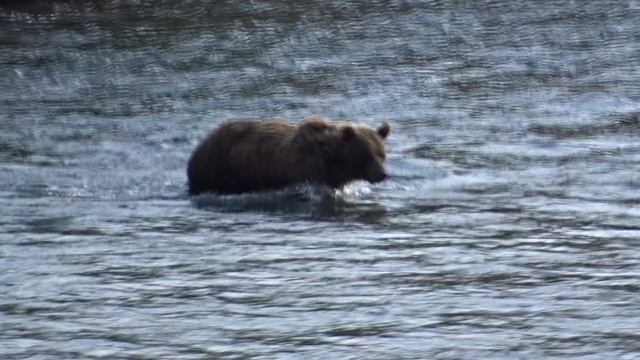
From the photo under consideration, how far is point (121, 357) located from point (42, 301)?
61.8 inches

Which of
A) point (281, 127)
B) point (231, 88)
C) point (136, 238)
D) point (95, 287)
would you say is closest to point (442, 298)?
point (95, 287)

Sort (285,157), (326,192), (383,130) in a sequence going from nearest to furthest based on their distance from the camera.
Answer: (285,157) < (326,192) < (383,130)

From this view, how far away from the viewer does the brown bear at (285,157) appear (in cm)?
1508

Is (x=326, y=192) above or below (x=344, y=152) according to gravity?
below

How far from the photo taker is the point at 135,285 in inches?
451

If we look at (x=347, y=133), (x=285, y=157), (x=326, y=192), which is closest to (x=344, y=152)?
(x=347, y=133)

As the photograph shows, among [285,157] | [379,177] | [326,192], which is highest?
[285,157]

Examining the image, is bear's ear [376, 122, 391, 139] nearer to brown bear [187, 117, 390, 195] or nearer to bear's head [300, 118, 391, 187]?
brown bear [187, 117, 390, 195]

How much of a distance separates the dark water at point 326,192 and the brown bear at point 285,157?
222 mm

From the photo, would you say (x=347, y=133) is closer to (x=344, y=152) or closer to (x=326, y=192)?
(x=344, y=152)

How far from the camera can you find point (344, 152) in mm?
15148

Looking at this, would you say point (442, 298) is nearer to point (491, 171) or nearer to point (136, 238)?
point (136, 238)

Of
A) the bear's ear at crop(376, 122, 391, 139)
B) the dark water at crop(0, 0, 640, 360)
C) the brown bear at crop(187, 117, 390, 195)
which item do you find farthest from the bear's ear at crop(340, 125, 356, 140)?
the dark water at crop(0, 0, 640, 360)

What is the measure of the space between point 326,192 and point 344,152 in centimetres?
37
